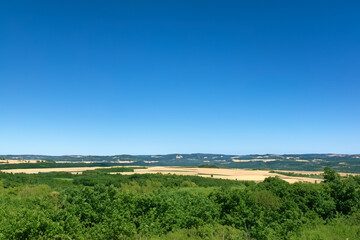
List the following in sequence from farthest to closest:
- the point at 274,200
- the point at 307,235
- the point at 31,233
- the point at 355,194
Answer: the point at 274,200 < the point at 355,194 < the point at 307,235 < the point at 31,233

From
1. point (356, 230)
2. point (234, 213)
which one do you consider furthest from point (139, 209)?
point (356, 230)

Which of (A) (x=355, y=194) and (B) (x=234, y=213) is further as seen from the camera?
(A) (x=355, y=194)

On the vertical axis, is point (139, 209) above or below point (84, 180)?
above

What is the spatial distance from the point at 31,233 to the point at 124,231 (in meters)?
6.41

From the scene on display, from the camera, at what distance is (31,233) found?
17.7 metres

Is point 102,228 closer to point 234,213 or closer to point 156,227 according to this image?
point 156,227

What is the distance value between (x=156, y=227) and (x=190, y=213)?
4733 millimetres

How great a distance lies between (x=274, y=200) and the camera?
129 feet

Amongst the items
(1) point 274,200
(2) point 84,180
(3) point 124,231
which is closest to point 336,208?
(1) point 274,200

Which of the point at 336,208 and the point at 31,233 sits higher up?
the point at 31,233

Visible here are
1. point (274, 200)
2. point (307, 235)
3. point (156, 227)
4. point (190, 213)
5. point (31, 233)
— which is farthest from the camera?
point (274, 200)

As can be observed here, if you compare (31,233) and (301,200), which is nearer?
(31,233)

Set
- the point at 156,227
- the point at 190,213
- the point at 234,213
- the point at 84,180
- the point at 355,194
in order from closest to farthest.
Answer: the point at 156,227
the point at 190,213
the point at 234,213
the point at 355,194
the point at 84,180

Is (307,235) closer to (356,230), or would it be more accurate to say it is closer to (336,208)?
(356,230)
